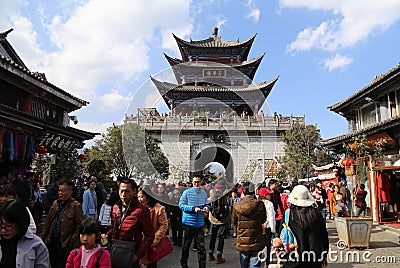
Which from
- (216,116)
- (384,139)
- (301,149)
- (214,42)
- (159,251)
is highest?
(214,42)

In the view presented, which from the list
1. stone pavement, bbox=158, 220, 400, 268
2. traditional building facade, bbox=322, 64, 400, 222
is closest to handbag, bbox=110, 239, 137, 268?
stone pavement, bbox=158, 220, 400, 268

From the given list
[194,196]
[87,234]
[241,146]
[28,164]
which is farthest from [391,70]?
[241,146]

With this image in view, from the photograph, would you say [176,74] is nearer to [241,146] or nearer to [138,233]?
[241,146]

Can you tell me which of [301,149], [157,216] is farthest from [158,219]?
[301,149]

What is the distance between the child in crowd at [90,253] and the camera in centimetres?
275

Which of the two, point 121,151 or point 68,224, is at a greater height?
point 121,151

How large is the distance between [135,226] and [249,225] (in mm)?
1801

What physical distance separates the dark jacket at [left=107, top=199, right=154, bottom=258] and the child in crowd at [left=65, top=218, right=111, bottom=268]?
1.01 feet

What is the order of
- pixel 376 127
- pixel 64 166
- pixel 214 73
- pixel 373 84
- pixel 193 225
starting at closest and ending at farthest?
pixel 193 225 < pixel 376 127 < pixel 373 84 < pixel 64 166 < pixel 214 73

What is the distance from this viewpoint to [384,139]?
11016 millimetres

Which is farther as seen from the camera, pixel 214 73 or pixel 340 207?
pixel 214 73

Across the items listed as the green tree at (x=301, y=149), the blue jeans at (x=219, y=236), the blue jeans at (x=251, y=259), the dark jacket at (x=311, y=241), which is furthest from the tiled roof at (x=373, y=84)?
the dark jacket at (x=311, y=241)

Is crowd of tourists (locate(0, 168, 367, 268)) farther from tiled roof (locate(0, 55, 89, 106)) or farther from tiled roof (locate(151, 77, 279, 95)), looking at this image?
tiled roof (locate(151, 77, 279, 95))

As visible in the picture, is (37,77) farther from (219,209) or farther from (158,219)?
(158,219)
